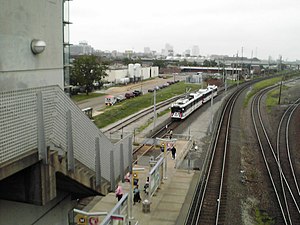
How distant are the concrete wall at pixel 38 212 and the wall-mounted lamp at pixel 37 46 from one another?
111 inches

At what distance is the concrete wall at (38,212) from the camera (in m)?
6.39

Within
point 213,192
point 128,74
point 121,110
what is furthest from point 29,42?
point 128,74

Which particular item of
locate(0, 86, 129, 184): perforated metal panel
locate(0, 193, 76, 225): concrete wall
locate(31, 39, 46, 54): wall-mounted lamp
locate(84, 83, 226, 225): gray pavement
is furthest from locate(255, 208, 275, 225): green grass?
locate(31, 39, 46, 54): wall-mounted lamp

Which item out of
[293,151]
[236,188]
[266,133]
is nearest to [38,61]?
[236,188]

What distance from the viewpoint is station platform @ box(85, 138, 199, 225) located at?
43.2 ft

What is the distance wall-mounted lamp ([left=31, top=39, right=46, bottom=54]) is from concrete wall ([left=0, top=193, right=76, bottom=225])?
9.22 ft

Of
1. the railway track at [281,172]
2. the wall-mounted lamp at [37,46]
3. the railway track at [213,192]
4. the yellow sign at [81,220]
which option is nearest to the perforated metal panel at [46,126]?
the wall-mounted lamp at [37,46]

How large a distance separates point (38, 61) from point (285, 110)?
124 ft

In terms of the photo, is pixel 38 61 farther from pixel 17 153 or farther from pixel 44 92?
pixel 17 153

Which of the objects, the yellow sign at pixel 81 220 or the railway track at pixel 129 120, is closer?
the yellow sign at pixel 81 220

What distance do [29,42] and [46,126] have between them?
1.80 m

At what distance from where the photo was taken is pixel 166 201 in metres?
14.8

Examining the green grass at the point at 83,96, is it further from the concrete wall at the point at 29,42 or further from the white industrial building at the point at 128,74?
the concrete wall at the point at 29,42

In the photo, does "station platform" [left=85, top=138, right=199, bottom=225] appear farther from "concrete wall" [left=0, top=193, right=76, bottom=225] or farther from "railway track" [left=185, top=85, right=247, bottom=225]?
"concrete wall" [left=0, top=193, right=76, bottom=225]
